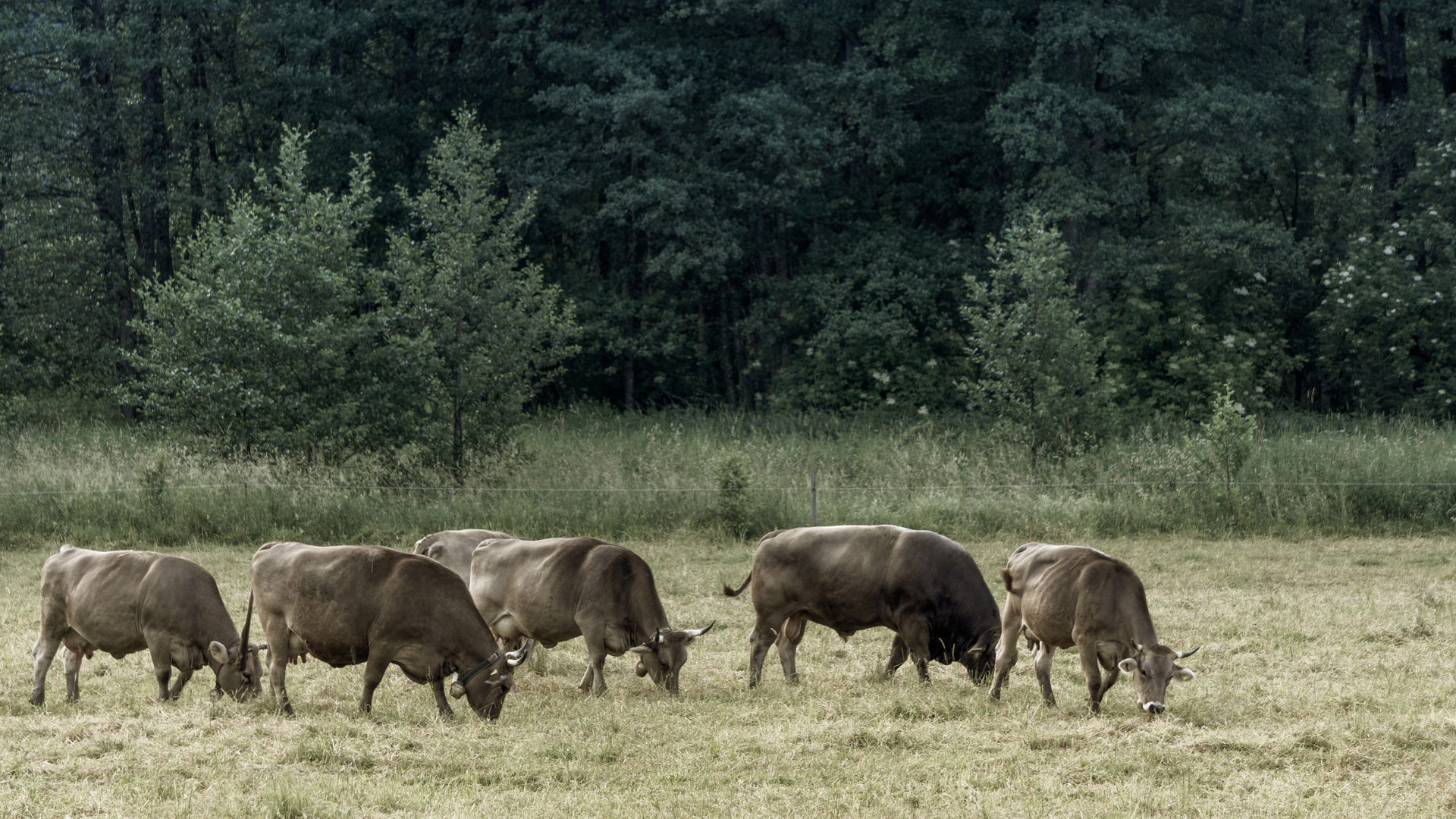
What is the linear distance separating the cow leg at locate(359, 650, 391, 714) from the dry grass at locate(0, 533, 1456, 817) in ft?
0.38

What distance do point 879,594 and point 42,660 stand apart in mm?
5863

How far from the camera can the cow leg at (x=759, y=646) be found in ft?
31.9

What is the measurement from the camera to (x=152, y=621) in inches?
338

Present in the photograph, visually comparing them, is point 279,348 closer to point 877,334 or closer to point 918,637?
point 877,334

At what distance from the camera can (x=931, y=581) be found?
9.46 m

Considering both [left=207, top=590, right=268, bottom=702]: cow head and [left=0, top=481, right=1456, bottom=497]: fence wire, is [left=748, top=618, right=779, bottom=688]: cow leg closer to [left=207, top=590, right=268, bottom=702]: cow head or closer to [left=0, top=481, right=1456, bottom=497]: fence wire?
[left=207, top=590, right=268, bottom=702]: cow head

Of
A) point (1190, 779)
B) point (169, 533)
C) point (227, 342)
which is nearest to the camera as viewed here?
point (1190, 779)

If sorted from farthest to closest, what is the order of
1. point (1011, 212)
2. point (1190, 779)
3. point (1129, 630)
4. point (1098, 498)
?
point (1011, 212) < point (1098, 498) < point (1129, 630) < point (1190, 779)

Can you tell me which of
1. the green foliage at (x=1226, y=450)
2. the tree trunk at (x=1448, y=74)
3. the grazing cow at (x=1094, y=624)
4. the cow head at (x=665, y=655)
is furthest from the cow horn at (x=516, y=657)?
the tree trunk at (x=1448, y=74)

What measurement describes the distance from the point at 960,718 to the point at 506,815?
3.28 metres

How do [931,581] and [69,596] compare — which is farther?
[931,581]

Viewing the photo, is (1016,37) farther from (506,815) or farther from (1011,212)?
(506,815)

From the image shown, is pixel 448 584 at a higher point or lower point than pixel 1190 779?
higher

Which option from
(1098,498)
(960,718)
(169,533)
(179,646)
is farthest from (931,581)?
(169,533)
